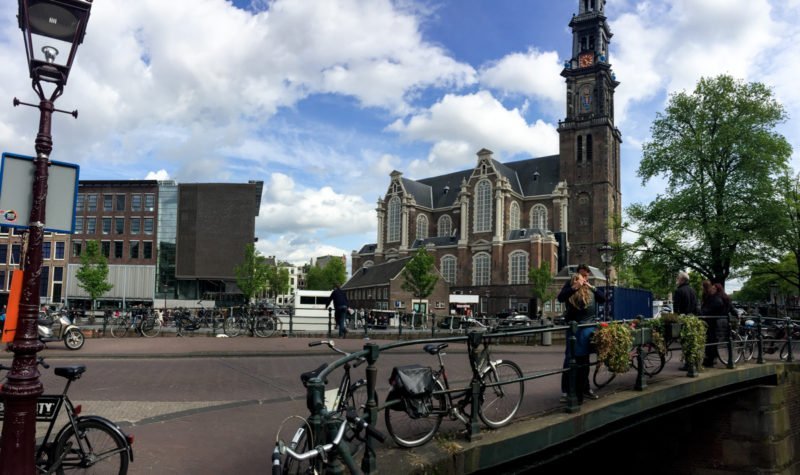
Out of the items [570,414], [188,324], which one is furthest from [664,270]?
[570,414]

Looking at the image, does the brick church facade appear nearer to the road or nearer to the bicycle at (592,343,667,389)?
the road

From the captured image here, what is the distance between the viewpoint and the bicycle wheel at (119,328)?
19328mm

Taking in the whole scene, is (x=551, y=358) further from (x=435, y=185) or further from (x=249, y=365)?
(x=435, y=185)

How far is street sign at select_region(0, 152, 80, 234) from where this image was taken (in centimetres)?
396

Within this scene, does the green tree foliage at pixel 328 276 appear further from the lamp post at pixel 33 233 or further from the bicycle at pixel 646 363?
the lamp post at pixel 33 233

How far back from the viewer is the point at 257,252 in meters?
50.3

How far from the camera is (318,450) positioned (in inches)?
132

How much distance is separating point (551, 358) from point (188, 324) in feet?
44.3

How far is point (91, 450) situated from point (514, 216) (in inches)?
2771

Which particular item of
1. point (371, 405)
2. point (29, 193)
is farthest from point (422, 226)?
point (29, 193)

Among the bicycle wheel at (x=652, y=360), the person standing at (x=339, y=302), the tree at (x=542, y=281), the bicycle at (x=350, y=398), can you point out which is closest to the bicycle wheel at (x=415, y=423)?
the bicycle at (x=350, y=398)

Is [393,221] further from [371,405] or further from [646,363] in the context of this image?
[371,405]

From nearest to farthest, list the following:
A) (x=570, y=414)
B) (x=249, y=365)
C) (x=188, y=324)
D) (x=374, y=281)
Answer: (x=570, y=414) < (x=249, y=365) < (x=188, y=324) < (x=374, y=281)

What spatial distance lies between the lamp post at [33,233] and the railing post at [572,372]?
16.7 ft
